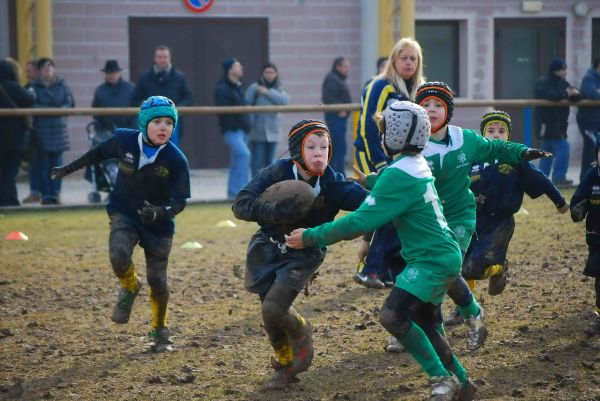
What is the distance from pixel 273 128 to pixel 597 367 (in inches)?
411

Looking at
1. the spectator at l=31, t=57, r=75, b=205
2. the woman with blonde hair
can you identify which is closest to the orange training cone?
the spectator at l=31, t=57, r=75, b=205

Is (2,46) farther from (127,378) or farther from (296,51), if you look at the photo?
(127,378)

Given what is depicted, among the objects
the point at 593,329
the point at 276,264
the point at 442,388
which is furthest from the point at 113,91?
the point at 442,388

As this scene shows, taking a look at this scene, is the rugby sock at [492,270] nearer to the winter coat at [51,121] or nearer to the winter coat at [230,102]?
the winter coat at [230,102]

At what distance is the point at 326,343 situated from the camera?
27.2 feet

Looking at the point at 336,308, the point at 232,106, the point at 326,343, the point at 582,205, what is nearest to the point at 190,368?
the point at 326,343

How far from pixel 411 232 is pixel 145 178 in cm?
243

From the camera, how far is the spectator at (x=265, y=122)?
57.0 feet

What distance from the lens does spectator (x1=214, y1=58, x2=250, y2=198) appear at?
17.0 meters

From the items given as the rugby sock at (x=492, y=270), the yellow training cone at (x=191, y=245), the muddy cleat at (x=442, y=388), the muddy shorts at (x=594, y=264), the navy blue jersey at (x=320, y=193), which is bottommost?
the yellow training cone at (x=191, y=245)

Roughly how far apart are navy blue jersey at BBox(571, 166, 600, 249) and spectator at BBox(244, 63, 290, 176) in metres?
9.14

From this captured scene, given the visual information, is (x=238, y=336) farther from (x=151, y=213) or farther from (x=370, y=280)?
(x=151, y=213)

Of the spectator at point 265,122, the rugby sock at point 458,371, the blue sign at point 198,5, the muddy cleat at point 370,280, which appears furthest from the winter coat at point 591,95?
the rugby sock at point 458,371

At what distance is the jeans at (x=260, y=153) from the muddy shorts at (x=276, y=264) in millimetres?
10333
